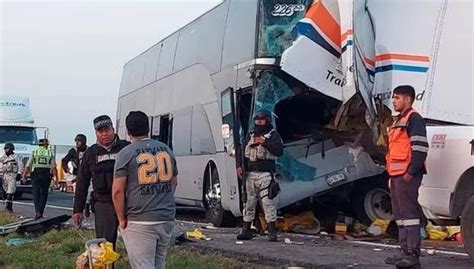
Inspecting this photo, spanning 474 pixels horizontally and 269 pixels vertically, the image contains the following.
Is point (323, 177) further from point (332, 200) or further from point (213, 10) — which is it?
point (213, 10)

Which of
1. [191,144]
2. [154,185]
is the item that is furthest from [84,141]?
[154,185]

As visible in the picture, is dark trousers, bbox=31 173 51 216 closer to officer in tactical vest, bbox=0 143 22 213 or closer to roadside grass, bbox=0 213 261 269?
officer in tactical vest, bbox=0 143 22 213

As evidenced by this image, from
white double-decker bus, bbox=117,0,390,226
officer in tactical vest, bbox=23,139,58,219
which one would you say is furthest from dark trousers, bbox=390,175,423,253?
officer in tactical vest, bbox=23,139,58,219

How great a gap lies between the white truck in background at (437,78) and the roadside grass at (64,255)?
233 cm

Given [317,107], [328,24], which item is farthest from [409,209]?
[317,107]

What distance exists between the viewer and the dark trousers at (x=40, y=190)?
62.1 ft

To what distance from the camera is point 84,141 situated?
1538 centimetres

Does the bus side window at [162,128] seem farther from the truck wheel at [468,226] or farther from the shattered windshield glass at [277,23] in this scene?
the truck wheel at [468,226]

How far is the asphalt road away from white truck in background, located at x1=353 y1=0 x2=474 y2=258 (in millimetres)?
611

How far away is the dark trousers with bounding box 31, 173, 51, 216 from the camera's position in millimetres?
18938

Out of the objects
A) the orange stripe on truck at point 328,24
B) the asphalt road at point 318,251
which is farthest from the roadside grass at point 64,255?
the orange stripe on truck at point 328,24

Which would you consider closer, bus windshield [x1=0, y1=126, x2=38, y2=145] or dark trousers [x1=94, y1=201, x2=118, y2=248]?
dark trousers [x1=94, y1=201, x2=118, y2=248]

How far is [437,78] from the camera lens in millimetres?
10492

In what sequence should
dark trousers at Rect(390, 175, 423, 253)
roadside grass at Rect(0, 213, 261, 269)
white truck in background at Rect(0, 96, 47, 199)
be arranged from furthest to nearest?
white truck in background at Rect(0, 96, 47, 199)
roadside grass at Rect(0, 213, 261, 269)
dark trousers at Rect(390, 175, 423, 253)
